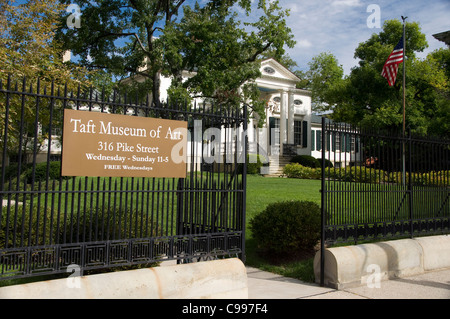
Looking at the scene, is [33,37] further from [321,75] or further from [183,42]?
[321,75]

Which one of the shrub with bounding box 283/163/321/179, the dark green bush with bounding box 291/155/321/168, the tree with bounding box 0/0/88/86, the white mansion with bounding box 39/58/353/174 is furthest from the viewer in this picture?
the white mansion with bounding box 39/58/353/174

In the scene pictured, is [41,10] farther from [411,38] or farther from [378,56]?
[411,38]

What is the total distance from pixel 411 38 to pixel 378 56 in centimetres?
326

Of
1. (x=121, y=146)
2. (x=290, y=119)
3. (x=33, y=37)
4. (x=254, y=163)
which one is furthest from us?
(x=290, y=119)

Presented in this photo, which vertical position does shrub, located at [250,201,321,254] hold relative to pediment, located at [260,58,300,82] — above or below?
below

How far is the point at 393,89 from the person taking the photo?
29219 millimetres

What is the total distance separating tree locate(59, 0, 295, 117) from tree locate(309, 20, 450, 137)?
13559mm

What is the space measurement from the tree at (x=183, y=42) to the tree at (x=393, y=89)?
13.6 metres

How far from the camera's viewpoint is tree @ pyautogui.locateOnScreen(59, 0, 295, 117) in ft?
51.7

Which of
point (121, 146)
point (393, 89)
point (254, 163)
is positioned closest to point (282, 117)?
point (254, 163)

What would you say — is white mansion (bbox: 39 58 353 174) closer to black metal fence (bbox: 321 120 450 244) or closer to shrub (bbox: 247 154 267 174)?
shrub (bbox: 247 154 267 174)

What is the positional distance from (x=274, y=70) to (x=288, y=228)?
25.5 m

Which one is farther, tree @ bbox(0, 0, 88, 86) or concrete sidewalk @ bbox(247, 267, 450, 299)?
tree @ bbox(0, 0, 88, 86)

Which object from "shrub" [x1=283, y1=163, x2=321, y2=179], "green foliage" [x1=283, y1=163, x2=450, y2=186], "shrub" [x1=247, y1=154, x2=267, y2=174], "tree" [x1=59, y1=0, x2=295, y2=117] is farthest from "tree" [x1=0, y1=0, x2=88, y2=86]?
"shrub" [x1=283, y1=163, x2=321, y2=179]
